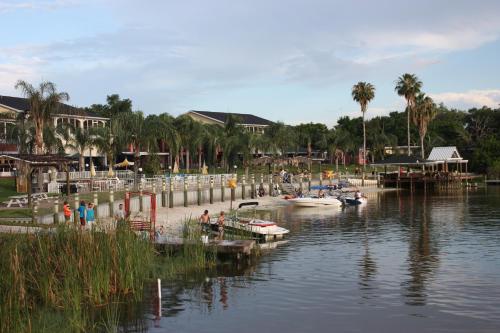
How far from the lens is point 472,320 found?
17.6 m

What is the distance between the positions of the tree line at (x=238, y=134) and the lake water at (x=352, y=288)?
29698 millimetres

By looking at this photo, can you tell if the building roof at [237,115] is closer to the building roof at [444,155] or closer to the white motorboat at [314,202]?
the building roof at [444,155]

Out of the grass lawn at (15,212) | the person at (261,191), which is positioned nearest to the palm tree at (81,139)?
the person at (261,191)

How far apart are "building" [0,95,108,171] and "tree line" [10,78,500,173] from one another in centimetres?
289

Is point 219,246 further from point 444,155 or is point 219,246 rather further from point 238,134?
point 444,155

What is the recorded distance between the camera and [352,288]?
2186cm

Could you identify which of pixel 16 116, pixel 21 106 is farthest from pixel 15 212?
pixel 21 106

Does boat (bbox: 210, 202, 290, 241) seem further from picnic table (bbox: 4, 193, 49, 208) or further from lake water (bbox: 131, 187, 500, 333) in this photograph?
picnic table (bbox: 4, 193, 49, 208)

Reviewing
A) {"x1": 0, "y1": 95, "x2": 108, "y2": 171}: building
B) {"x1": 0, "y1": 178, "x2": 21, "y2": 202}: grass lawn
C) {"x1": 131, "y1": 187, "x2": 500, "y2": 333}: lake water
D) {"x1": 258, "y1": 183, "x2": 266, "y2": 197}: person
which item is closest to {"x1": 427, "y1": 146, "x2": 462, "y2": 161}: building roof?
{"x1": 258, "y1": 183, "x2": 266, "y2": 197}: person

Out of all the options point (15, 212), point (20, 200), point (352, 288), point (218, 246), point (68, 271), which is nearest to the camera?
point (68, 271)

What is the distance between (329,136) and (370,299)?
315ft

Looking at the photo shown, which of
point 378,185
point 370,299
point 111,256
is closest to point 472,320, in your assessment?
point 370,299

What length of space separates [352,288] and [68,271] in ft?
A: 33.9

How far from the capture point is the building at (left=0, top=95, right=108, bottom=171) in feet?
211
